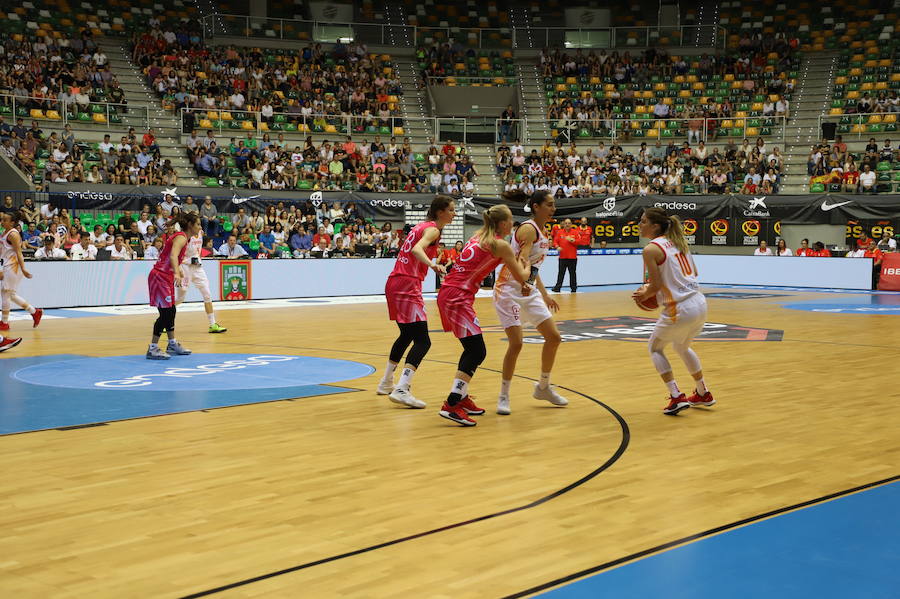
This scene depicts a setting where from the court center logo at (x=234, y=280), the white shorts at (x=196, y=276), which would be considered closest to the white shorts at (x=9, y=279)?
the white shorts at (x=196, y=276)

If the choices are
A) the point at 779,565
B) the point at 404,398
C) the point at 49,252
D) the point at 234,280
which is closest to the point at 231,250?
the point at 234,280

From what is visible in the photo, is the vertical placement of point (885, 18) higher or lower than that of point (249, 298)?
higher

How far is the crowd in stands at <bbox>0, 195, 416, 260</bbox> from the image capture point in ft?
66.3

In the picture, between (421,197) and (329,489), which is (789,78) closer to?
(421,197)

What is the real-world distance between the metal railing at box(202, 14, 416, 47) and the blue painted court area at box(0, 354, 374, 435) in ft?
81.3

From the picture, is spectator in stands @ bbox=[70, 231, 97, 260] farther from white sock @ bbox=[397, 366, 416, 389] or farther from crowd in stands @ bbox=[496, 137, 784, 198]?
white sock @ bbox=[397, 366, 416, 389]

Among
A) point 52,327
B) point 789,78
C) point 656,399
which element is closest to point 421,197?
point 52,327

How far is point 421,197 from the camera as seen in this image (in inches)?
1064

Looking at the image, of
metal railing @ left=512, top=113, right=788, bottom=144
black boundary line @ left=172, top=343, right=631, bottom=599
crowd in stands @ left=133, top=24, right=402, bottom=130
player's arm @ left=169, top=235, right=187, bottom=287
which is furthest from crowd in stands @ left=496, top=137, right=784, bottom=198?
black boundary line @ left=172, top=343, right=631, bottom=599

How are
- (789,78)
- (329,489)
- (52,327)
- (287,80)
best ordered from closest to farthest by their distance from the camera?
(329,489)
(52,327)
(287,80)
(789,78)

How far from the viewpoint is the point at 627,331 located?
14781 mm

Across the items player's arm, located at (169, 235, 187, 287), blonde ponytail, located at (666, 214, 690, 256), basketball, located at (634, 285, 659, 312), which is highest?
blonde ponytail, located at (666, 214, 690, 256)

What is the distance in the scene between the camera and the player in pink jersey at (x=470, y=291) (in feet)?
24.2

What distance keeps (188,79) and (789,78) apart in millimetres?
21086
